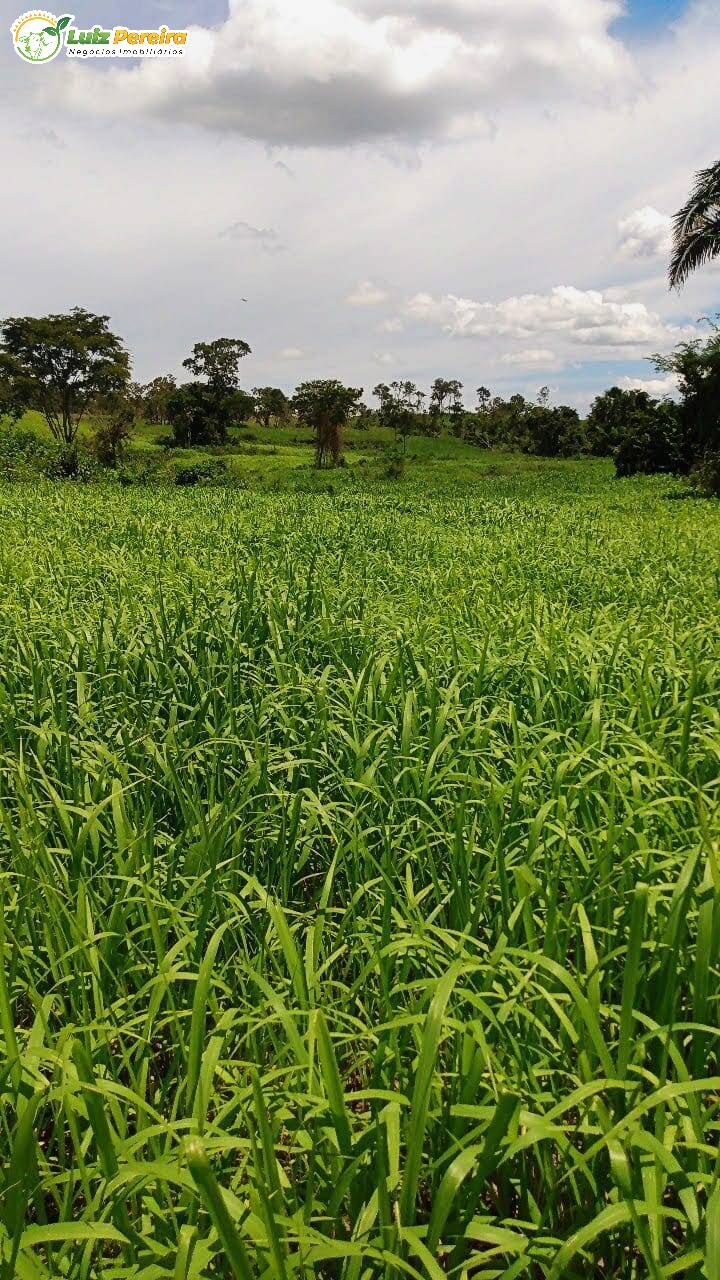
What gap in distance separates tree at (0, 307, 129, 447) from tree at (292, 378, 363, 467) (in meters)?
11.6

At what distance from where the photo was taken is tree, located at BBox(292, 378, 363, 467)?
154 feet

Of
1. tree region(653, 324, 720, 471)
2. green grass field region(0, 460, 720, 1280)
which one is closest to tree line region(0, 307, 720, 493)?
tree region(653, 324, 720, 471)

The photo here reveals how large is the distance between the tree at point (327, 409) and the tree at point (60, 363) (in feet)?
38.2

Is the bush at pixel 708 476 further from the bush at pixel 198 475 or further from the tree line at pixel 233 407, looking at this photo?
the bush at pixel 198 475

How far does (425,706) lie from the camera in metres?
3.63

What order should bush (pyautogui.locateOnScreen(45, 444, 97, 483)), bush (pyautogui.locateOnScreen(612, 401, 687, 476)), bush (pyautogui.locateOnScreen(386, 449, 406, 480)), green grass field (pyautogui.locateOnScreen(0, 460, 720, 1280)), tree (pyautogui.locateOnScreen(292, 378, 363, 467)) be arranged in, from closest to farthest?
green grass field (pyautogui.locateOnScreen(0, 460, 720, 1280)) < bush (pyautogui.locateOnScreen(45, 444, 97, 483)) < bush (pyautogui.locateOnScreen(612, 401, 687, 476)) < bush (pyautogui.locateOnScreen(386, 449, 406, 480)) < tree (pyautogui.locateOnScreen(292, 378, 363, 467))

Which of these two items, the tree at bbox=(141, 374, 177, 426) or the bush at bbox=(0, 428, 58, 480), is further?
the tree at bbox=(141, 374, 177, 426)

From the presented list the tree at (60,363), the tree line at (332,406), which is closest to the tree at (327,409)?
the tree line at (332,406)

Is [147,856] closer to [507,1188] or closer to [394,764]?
[394,764]

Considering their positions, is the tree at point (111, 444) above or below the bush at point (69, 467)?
above

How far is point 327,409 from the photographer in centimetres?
4734

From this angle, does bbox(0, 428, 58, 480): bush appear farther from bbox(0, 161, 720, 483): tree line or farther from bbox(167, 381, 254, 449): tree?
bbox(167, 381, 254, 449): tree

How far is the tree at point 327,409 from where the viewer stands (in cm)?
4700

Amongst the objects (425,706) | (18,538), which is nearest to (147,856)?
(425,706)
